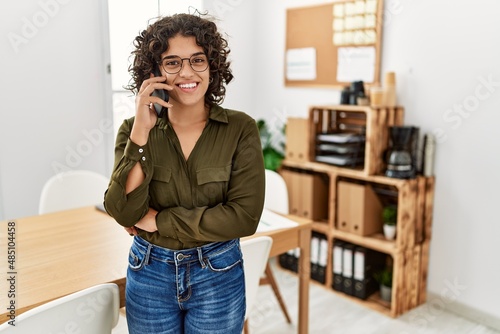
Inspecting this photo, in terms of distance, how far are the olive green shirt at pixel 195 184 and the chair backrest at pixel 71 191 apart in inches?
50.0

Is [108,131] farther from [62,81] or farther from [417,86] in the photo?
[417,86]

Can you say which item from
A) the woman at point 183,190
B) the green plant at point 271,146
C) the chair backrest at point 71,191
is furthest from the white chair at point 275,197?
the woman at point 183,190

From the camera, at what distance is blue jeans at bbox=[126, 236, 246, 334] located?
1.35 m

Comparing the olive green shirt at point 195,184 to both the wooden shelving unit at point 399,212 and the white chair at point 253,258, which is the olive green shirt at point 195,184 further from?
the wooden shelving unit at point 399,212

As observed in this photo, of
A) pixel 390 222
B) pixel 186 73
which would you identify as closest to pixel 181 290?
pixel 186 73

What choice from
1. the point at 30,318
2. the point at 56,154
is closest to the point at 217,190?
the point at 30,318

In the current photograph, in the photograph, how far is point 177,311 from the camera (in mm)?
1383

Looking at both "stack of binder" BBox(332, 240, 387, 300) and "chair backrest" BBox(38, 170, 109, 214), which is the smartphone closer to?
"chair backrest" BBox(38, 170, 109, 214)

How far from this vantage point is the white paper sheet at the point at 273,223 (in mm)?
2162

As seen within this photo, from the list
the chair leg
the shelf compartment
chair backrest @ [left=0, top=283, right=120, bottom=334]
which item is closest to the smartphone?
chair backrest @ [left=0, top=283, right=120, bottom=334]

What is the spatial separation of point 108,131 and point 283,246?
1.71 m

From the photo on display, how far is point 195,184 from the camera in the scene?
1.41 m

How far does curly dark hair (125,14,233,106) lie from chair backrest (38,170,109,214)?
4.12ft

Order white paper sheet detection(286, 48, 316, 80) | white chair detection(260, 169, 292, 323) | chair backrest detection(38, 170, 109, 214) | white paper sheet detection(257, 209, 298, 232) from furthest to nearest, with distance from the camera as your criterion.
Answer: white paper sheet detection(286, 48, 316, 80) → white chair detection(260, 169, 292, 323) → chair backrest detection(38, 170, 109, 214) → white paper sheet detection(257, 209, 298, 232)
